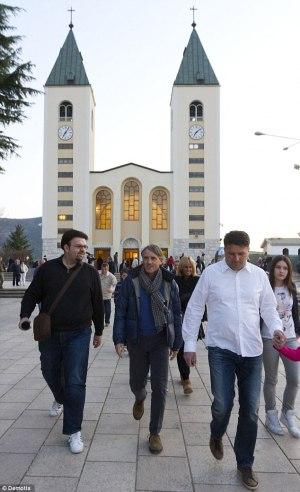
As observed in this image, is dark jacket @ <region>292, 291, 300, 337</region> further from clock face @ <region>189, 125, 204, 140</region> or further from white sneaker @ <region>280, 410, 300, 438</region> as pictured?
clock face @ <region>189, 125, 204, 140</region>

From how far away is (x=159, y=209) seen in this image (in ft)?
198

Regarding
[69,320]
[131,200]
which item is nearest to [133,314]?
[69,320]

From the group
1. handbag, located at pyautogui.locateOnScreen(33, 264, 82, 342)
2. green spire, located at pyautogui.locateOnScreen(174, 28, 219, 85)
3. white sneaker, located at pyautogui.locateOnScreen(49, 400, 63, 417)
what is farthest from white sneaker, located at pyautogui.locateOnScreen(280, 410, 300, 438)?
green spire, located at pyautogui.locateOnScreen(174, 28, 219, 85)

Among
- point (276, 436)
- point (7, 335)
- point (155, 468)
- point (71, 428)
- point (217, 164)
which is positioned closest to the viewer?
point (155, 468)

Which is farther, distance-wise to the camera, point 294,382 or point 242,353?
point 294,382

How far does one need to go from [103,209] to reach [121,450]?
56.1 metres

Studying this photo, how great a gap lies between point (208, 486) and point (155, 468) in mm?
545

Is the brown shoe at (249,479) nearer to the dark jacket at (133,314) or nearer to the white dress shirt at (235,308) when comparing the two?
the white dress shirt at (235,308)

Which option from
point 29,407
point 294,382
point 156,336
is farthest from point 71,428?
point 294,382

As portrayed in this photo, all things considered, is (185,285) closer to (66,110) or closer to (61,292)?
(61,292)

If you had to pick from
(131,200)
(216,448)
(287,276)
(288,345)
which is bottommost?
(216,448)

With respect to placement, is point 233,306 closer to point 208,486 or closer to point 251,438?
point 251,438

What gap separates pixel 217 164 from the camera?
58.2m

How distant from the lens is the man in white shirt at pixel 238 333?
→ 416 cm
